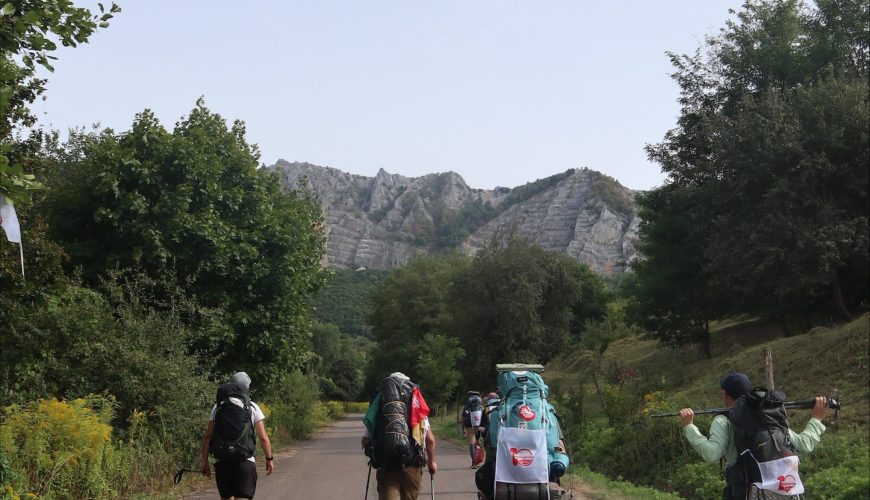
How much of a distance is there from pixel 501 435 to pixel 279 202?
19038 mm

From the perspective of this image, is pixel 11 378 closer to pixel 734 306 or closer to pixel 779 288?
pixel 779 288

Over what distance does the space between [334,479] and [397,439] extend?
30.6 feet

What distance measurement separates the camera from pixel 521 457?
7836 millimetres

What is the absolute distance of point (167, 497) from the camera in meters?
13.4

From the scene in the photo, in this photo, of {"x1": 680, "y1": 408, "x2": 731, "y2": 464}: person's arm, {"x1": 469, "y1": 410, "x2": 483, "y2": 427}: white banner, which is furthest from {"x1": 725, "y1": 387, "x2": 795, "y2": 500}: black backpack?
{"x1": 469, "y1": 410, "x2": 483, "y2": 427}: white banner

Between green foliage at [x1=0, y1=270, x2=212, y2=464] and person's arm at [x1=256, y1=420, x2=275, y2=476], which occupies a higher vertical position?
green foliage at [x1=0, y1=270, x2=212, y2=464]

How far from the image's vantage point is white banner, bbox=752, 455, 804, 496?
5.82 m

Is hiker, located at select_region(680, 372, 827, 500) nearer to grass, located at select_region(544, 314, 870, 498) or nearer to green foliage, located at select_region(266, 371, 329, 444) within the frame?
grass, located at select_region(544, 314, 870, 498)

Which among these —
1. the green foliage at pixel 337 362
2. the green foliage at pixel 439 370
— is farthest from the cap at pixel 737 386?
the green foliage at pixel 337 362

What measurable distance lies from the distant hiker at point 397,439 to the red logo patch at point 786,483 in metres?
3.52

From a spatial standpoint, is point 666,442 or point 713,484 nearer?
point 713,484

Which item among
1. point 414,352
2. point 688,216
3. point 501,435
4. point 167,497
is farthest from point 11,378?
point 414,352

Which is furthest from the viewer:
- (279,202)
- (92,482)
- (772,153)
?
(279,202)

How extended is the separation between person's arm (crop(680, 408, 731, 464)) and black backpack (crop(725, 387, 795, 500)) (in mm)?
111
